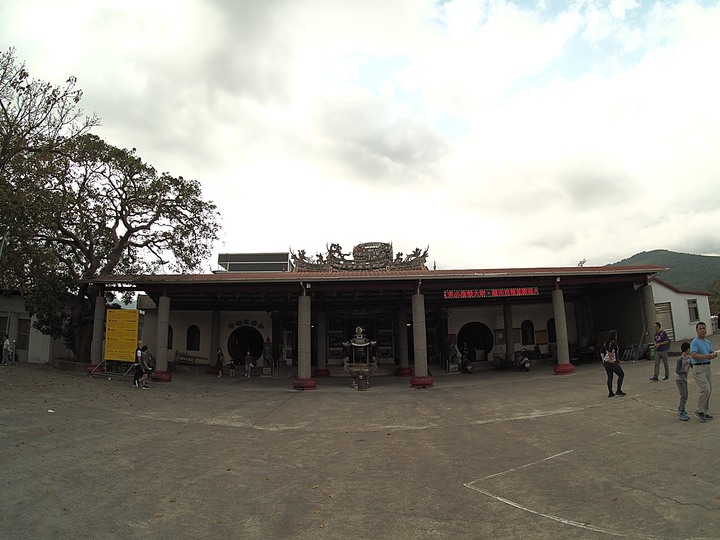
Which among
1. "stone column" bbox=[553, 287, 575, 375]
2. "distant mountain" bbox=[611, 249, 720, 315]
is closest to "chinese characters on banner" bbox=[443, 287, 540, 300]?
"stone column" bbox=[553, 287, 575, 375]

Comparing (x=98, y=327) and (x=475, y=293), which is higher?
(x=475, y=293)

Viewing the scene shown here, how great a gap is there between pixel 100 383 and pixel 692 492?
17706 millimetres

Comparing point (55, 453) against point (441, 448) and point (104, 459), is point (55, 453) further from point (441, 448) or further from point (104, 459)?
point (441, 448)

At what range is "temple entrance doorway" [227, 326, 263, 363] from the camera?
24.5 metres

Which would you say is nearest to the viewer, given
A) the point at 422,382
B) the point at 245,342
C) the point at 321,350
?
the point at 422,382

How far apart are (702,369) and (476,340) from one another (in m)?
17.5

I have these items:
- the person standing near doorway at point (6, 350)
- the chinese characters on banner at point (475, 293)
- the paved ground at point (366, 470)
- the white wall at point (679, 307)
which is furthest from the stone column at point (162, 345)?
the white wall at point (679, 307)

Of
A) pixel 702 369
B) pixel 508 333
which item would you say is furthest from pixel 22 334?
pixel 702 369

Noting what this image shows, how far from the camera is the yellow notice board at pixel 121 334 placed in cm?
1792

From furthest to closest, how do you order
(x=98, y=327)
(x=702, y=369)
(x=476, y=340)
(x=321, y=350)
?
(x=476, y=340) < (x=321, y=350) < (x=98, y=327) < (x=702, y=369)

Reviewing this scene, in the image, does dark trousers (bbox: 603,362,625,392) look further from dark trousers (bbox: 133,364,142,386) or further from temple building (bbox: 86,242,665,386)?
dark trousers (bbox: 133,364,142,386)

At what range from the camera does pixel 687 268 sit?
89.5 metres

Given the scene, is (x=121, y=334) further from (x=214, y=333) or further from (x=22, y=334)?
(x=22, y=334)

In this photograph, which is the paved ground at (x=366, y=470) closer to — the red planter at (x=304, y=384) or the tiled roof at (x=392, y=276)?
the red planter at (x=304, y=384)
